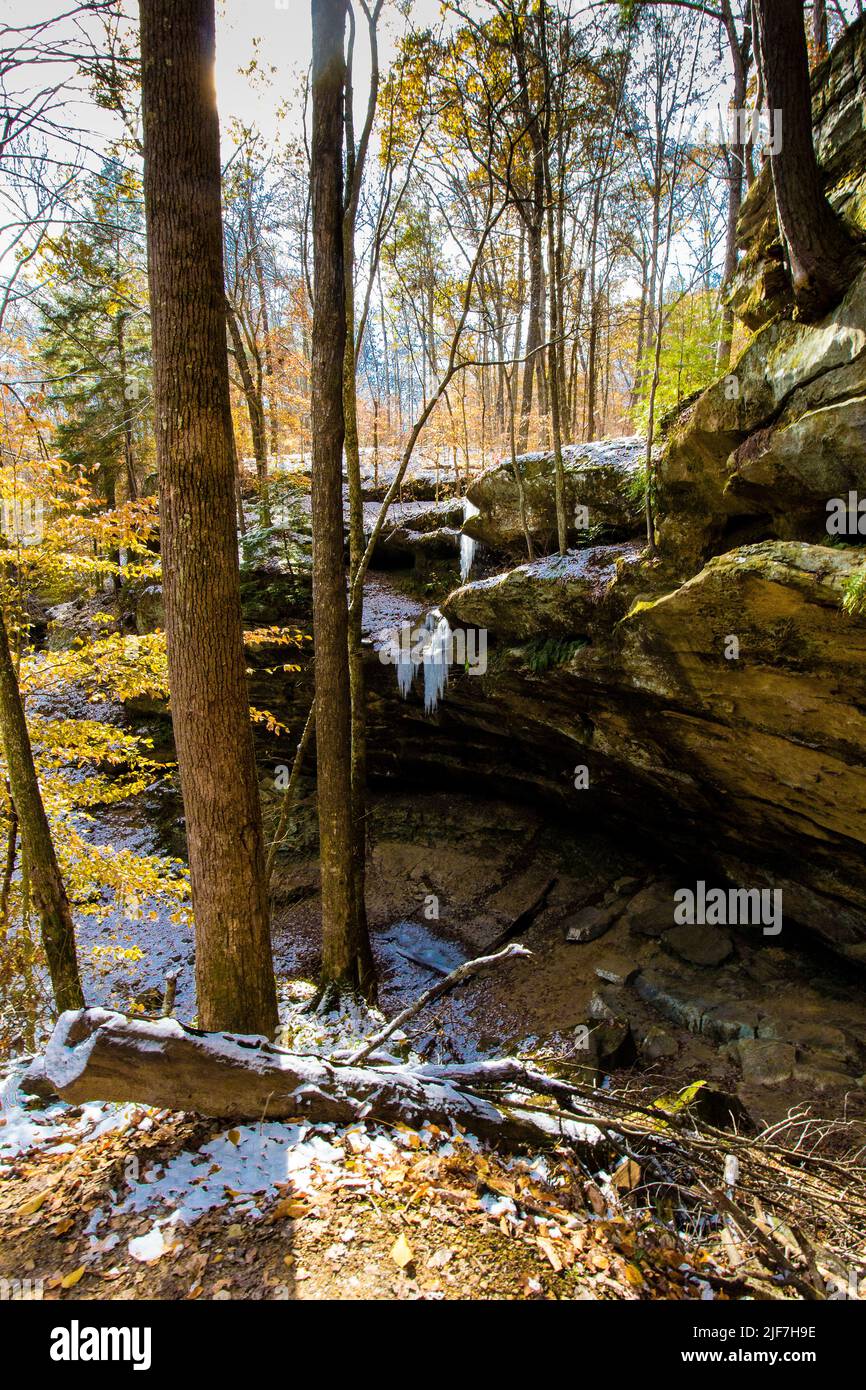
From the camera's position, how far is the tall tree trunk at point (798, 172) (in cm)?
411

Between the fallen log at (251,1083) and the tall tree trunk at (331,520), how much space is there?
3138mm

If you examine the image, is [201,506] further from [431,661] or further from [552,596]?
[431,661]

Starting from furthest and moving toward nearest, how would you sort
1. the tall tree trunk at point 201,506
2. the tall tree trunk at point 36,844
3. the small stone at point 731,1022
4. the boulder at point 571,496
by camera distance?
the boulder at point 571,496, the small stone at point 731,1022, the tall tree trunk at point 36,844, the tall tree trunk at point 201,506

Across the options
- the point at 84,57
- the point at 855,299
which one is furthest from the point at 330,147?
the point at 855,299

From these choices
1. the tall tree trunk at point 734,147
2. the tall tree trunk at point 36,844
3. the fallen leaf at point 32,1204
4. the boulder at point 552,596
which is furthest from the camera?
the tall tree trunk at point 734,147

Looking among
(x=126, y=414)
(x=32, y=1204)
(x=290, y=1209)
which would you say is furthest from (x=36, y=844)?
(x=126, y=414)

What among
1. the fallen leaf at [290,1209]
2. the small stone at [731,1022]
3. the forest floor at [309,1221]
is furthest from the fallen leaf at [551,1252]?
the small stone at [731,1022]

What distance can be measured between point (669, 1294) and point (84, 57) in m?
6.18

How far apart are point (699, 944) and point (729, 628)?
13.5ft

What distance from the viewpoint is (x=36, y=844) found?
17.6ft

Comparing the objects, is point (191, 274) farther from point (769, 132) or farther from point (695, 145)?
point (695, 145)

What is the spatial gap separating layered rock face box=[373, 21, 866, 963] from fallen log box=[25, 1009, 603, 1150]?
399cm

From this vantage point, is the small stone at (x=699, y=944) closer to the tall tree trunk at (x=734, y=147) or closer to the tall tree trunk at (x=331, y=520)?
the tall tree trunk at (x=331, y=520)

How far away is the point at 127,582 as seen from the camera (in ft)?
47.0
